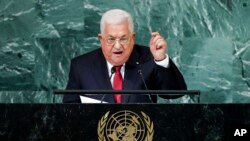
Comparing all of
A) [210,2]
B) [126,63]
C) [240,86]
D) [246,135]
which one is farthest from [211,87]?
[246,135]

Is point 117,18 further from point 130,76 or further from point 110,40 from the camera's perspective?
point 130,76

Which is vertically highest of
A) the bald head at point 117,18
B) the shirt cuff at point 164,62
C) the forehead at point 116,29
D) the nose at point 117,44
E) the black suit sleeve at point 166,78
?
the bald head at point 117,18

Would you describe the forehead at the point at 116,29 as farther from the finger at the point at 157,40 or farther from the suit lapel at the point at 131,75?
the finger at the point at 157,40

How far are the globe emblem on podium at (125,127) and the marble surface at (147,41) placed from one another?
7.04ft

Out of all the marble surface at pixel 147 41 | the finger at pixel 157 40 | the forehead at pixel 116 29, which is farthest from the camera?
the marble surface at pixel 147 41

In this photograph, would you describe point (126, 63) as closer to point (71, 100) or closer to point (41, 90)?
point (71, 100)

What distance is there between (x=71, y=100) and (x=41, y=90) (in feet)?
4.94

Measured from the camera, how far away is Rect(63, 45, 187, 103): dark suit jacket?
4758 mm

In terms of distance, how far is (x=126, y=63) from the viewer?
16.5ft

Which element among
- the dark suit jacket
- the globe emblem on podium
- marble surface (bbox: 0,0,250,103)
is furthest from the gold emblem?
marble surface (bbox: 0,0,250,103)

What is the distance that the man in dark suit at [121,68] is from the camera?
4758 millimetres

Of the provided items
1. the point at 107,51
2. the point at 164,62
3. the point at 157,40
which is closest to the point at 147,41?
the point at 107,51

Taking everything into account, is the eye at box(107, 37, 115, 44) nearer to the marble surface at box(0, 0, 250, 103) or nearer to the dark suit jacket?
the dark suit jacket

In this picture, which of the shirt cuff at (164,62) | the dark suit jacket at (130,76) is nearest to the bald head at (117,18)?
the dark suit jacket at (130,76)
